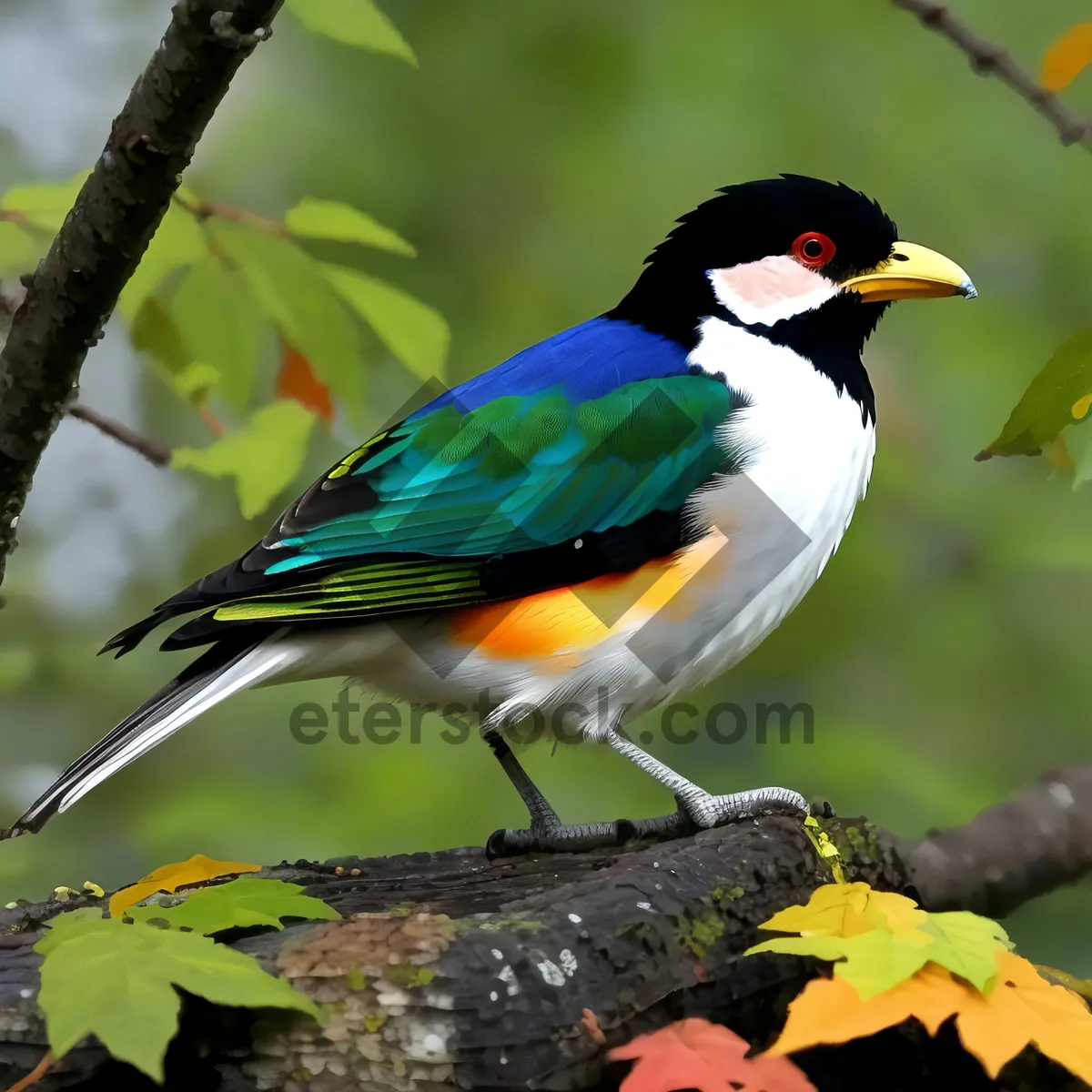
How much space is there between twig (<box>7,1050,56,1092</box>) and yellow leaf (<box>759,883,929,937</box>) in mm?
1015

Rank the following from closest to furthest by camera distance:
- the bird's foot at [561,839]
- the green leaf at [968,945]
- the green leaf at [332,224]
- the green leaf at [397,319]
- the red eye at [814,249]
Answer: the green leaf at [968,945], the green leaf at [332,224], the green leaf at [397,319], the bird's foot at [561,839], the red eye at [814,249]

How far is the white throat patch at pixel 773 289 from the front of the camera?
389 cm

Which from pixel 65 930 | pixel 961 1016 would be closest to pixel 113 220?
pixel 65 930

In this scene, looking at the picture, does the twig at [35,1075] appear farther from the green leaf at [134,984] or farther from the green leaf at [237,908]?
the green leaf at [237,908]

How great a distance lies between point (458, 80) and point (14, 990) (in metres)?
5.08

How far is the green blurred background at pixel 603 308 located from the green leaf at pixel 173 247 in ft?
4.65

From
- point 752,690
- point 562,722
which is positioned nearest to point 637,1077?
point 562,722

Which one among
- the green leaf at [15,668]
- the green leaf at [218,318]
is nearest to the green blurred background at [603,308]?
the green leaf at [15,668]

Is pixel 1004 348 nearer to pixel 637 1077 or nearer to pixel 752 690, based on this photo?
pixel 752 690

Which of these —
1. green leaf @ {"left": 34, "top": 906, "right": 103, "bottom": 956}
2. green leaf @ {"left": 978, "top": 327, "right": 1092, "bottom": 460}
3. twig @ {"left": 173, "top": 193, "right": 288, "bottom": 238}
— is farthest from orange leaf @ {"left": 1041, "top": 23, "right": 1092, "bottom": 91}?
green leaf @ {"left": 34, "top": 906, "right": 103, "bottom": 956}

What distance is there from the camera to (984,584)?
5113 mm

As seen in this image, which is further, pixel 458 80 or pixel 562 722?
pixel 458 80

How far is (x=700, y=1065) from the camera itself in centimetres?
197

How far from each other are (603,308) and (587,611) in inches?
105
